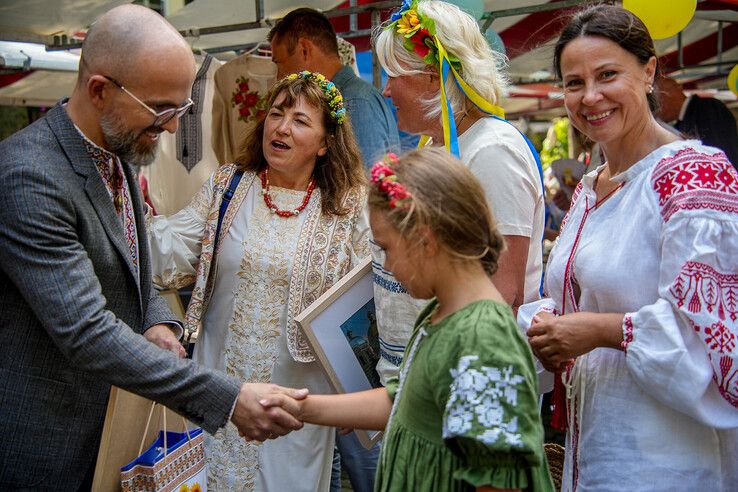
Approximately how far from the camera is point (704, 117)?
573cm

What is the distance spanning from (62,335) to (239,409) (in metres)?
0.54

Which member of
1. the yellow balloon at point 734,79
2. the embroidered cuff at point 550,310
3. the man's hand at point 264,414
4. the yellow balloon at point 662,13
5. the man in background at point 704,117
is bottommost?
the yellow balloon at point 734,79

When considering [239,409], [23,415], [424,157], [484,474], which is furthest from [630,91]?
[23,415]

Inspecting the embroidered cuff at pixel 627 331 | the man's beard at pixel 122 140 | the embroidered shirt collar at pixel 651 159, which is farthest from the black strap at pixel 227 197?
the embroidered cuff at pixel 627 331

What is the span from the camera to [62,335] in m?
2.10

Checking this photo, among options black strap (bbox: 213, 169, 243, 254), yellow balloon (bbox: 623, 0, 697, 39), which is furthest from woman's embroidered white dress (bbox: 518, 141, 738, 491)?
yellow balloon (bbox: 623, 0, 697, 39)

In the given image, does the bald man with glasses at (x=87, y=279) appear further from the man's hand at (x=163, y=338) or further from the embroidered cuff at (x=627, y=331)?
the embroidered cuff at (x=627, y=331)

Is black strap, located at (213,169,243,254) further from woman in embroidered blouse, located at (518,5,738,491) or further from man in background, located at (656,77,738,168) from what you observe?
man in background, located at (656,77,738,168)

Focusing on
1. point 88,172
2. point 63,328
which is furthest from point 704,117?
point 63,328

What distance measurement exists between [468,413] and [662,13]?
2.86m

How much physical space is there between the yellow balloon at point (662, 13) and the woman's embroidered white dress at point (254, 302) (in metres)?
1.66

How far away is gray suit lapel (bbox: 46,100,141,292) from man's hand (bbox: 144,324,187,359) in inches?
14.4

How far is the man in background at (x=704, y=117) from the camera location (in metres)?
5.62

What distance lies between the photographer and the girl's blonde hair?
1.83 metres
